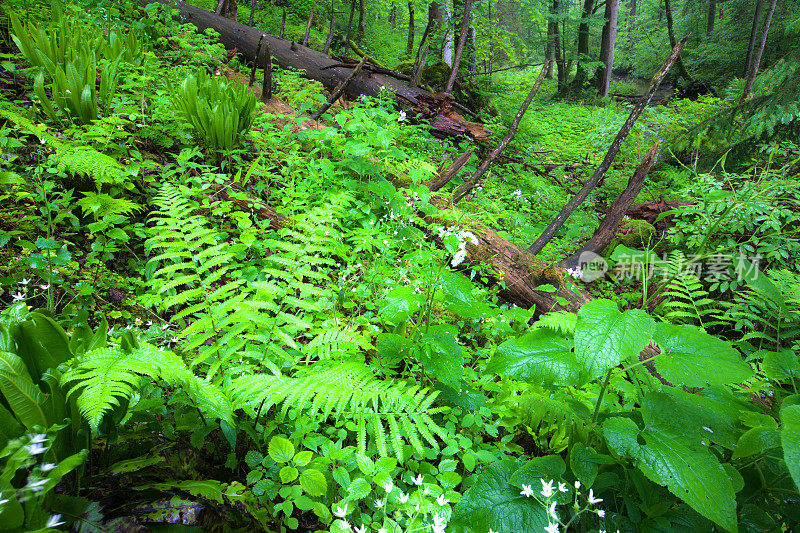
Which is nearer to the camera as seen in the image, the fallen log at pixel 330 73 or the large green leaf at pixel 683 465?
the large green leaf at pixel 683 465

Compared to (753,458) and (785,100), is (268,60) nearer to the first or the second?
(753,458)

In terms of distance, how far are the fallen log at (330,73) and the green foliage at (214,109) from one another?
102 inches

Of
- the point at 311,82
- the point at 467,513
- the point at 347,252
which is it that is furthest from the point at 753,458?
the point at 311,82

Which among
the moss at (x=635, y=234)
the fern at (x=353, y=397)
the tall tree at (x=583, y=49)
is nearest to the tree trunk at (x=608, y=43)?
the tall tree at (x=583, y=49)

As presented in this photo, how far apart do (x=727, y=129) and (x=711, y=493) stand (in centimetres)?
572

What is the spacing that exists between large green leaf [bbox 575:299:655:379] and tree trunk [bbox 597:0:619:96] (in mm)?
13965

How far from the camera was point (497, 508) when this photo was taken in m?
1.10

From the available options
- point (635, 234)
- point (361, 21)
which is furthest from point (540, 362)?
point (361, 21)

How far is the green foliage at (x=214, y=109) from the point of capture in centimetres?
310

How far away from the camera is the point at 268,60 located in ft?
15.5

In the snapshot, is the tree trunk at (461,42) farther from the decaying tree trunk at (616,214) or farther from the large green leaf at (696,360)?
the large green leaf at (696,360)

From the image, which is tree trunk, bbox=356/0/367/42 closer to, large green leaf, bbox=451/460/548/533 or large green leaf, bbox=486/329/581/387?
large green leaf, bbox=486/329/581/387

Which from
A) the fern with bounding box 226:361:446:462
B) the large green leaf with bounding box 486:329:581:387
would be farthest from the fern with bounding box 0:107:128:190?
the large green leaf with bounding box 486:329:581:387

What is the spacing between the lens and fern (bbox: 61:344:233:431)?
3.20 ft
